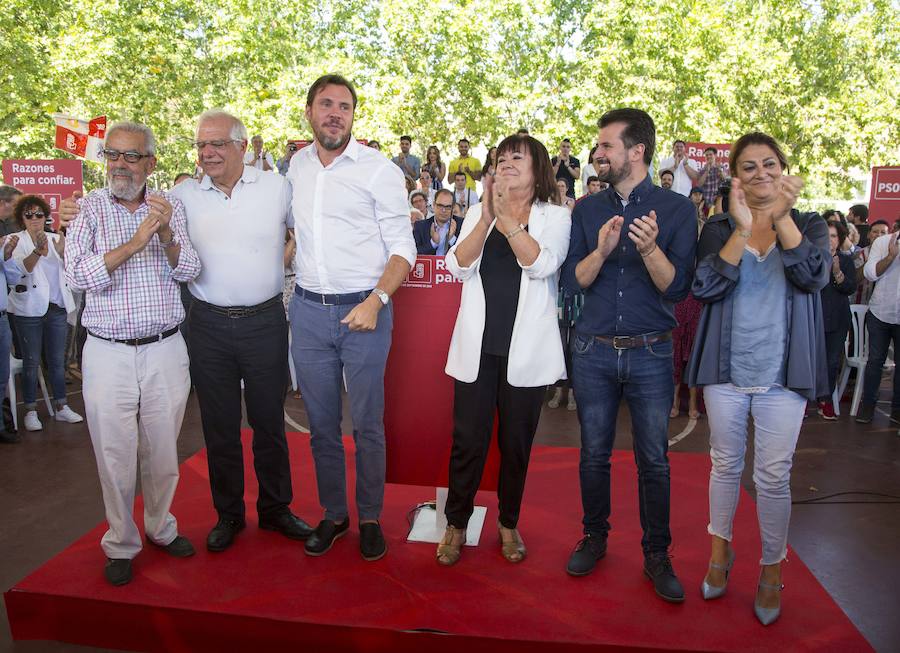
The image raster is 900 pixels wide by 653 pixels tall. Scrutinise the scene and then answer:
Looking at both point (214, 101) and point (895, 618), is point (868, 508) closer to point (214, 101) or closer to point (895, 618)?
point (895, 618)

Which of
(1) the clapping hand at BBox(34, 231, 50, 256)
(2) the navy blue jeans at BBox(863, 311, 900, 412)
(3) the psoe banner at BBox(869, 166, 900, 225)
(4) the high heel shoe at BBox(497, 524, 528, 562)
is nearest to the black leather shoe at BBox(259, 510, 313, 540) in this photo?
(4) the high heel shoe at BBox(497, 524, 528, 562)

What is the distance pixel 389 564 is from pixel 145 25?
19.9 meters

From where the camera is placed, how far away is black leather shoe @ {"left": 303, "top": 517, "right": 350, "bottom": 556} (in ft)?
10.9

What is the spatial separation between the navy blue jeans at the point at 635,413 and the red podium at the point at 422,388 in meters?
0.62

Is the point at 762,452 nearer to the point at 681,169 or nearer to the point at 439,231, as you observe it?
the point at 439,231

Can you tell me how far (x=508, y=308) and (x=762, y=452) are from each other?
116 cm

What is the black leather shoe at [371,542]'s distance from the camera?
3.30m

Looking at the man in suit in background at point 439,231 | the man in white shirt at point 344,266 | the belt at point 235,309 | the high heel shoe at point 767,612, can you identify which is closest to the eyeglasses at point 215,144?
the man in white shirt at point 344,266

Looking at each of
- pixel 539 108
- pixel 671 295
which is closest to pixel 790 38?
pixel 539 108

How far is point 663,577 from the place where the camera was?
299cm

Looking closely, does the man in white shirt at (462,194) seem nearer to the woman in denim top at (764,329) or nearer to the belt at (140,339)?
the belt at (140,339)

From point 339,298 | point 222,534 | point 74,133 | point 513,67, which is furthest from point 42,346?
point 513,67

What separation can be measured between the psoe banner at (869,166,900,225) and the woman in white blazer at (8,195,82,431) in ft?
33.7

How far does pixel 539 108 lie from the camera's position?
58.5ft
